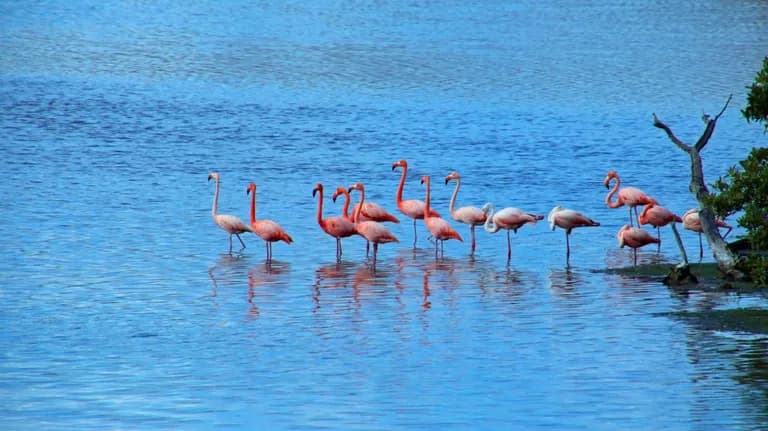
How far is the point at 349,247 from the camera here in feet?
79.3

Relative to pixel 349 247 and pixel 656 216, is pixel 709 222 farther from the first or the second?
pixel 349 247

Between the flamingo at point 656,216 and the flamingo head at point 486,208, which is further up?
the flamingo head at point 486,208

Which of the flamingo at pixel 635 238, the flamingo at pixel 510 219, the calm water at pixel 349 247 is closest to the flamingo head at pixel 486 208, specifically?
the flamingo at pixel 510 219

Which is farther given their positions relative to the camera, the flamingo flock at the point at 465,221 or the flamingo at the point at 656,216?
the flamingo at the point at 656,216

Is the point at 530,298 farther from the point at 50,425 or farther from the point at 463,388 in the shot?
the point at 50,425

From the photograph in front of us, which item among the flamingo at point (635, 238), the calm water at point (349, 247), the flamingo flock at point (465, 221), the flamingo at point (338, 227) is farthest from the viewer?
the flamingo at point (338, 227)

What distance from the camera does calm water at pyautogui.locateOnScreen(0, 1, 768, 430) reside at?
14680 millimetres

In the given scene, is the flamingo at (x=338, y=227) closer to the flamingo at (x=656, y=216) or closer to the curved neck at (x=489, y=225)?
the curved neck at (x=489, y=225)

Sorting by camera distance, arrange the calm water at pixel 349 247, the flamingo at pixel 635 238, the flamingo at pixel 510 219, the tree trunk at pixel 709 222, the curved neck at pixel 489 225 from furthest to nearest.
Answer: the curved neck at pixel 489 225 < the flamingo at pixel 510 219 < the flamingo at pixel 635 238 < the tree trunk at pixel 709 222 < the calm water at pixel 349 247

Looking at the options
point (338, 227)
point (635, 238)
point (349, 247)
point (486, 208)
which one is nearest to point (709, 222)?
point (635, 238)

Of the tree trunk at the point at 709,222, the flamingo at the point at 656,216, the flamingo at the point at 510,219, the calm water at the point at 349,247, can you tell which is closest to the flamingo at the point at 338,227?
the calm water at the point at 349,247

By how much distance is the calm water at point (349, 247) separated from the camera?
14680 mm

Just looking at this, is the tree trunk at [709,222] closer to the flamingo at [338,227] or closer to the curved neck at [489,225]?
the curved neck at [489,225]

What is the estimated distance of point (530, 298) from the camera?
64.1 ft
